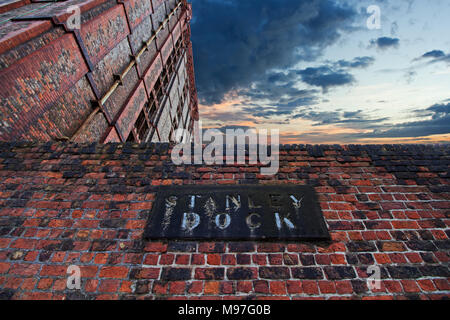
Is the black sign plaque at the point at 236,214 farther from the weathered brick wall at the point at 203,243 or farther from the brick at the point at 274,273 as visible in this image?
the brick at the point at 274,273

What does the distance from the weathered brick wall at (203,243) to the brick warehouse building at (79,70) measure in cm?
173

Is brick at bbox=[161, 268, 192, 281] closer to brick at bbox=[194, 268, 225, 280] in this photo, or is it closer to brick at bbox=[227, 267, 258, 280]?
brick at bbox=[194, 268, 225, 280]

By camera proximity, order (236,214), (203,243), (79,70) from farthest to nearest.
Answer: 1. (79,70)
2. (236,214)
3. (203,243)

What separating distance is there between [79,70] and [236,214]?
600cm

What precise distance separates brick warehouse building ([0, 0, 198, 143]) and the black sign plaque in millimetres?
3915

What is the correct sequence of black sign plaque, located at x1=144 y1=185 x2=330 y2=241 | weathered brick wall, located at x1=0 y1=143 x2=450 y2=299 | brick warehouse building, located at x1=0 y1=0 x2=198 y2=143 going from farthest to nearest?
brick warehouse building, located at x1=0 y1=0 x2=198 y2=143 → black sign plaque, located at x1=144 y1=185 x2=330 y2=241 → weathered brick wall, located at x1=0 y1=143 x2=450 y2=299

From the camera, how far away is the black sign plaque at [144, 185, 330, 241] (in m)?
2.12

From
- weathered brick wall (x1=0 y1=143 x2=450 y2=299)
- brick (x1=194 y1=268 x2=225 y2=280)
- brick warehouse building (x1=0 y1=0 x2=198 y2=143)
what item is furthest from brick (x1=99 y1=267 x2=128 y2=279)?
brick warehouse building (x1=0 y1=0 x2=198 y2=143)

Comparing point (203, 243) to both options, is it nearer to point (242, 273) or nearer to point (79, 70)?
point (242, 273)

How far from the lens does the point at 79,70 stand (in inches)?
211

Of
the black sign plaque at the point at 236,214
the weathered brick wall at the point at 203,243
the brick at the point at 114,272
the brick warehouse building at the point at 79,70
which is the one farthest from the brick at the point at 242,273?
the brick warehouse building at the point at 79,70

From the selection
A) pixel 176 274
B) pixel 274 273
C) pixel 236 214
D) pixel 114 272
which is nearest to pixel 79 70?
pixel 114 272

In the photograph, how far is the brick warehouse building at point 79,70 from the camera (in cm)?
393
